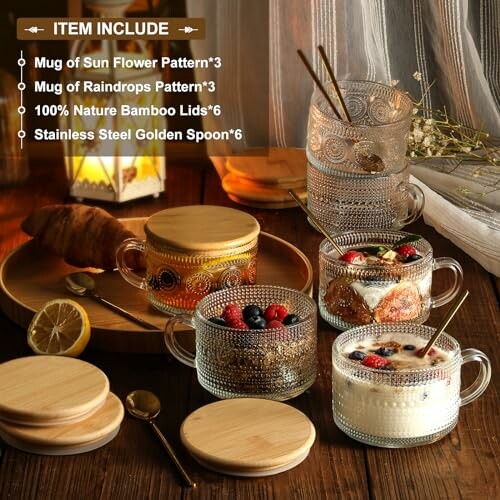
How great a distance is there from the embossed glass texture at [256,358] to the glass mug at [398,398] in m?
0.06

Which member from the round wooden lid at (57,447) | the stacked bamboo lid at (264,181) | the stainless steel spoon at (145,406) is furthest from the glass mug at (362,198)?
the round wooden lid at (57,447)

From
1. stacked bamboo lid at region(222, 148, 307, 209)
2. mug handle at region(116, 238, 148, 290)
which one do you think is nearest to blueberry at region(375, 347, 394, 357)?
mug handle at region(116, 238, 148, 290)

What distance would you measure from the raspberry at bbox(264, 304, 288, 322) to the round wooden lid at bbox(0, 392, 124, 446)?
21cm

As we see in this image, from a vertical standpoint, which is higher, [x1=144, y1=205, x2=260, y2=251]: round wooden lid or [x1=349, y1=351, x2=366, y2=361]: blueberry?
[x1=144, y1=205, x2=260, y2=251]: round wooden lid

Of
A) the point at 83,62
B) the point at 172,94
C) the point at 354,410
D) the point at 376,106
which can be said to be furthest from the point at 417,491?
the point at 172,94

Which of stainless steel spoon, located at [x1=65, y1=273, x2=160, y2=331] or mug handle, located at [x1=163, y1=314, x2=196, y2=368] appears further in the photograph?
stainless steel spoon, located at [x1=65, y1=273, x2=160, y2=331]

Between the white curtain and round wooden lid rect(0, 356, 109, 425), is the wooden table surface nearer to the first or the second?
round wooden lid rect(0, 356, 109, 425)

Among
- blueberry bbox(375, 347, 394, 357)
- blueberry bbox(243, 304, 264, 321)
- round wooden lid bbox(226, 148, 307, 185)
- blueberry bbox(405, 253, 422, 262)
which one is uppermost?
round wooden lid bbox(226, 148, 307, 185)

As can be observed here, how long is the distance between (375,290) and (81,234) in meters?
0.45

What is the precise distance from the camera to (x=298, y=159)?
2.26m

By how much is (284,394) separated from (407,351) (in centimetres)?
16

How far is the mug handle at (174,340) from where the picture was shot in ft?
4.97

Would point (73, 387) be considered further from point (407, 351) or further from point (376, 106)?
point (376, 106)

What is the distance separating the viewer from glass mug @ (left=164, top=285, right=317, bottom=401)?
4.75 ft
